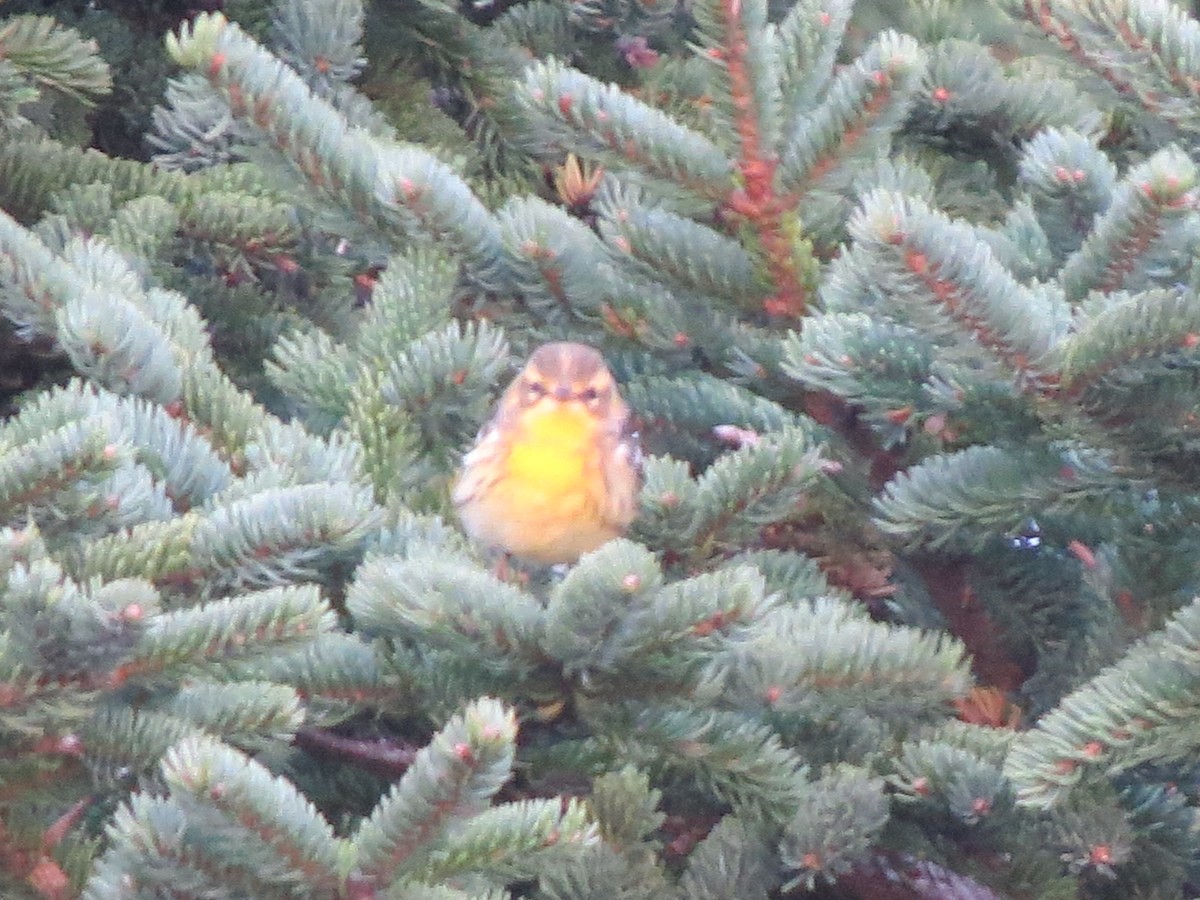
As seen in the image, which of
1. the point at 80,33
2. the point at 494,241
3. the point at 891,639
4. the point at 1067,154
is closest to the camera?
the point at 891,639

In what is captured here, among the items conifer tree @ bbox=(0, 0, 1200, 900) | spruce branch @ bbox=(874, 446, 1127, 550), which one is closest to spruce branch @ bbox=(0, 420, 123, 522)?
conifer tree @ bbox=(0, 0, 1200, 900)

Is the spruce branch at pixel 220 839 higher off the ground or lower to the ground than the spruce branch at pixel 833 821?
higher

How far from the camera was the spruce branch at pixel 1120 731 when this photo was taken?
1.11 m

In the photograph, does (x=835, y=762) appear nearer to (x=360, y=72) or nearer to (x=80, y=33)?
(x=360, y=72)

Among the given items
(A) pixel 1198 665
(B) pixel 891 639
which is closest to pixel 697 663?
(B) pixel 891 639

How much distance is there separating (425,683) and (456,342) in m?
0.37

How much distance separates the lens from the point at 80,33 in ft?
6.54

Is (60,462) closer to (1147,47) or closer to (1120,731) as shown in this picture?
(1120,731)

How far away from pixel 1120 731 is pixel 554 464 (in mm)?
983

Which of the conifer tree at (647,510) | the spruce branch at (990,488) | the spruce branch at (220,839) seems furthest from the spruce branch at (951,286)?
the spruce branch at (220,839)

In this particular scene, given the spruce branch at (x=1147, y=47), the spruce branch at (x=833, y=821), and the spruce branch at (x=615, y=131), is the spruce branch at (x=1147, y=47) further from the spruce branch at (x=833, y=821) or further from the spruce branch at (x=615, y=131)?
the spruce branch at (x=833, y=821)

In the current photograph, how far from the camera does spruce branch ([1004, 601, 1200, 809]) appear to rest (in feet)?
3.66

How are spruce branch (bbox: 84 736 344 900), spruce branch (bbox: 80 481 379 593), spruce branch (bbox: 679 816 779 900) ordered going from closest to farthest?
spruce branch (bbox: 84 736 344 900) < spruce branch (bbox: 80 481 379 593) < spruce branch (bbox: 679 816 779 900)

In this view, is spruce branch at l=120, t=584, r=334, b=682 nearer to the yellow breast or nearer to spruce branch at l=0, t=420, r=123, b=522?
spruce branch at l=0, t=420, r=123, b=522
